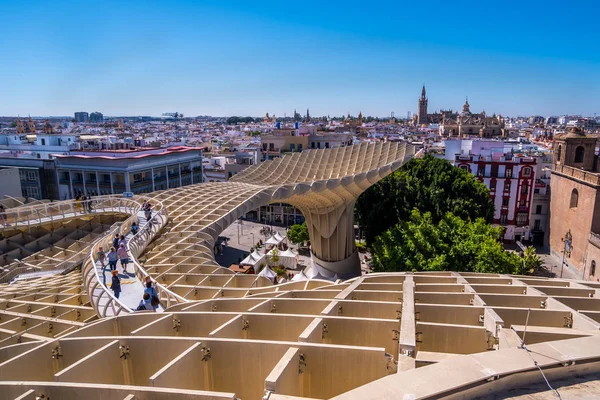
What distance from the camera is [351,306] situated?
10461 mm

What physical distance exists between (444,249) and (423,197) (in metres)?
10.4

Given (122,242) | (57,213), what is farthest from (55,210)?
(122,242)

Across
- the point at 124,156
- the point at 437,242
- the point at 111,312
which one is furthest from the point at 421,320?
the point at 124,156

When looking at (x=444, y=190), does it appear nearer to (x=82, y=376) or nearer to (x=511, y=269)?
(x=511, y=269)

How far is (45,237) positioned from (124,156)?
963 inches

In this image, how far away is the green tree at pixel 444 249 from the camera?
74.5ft

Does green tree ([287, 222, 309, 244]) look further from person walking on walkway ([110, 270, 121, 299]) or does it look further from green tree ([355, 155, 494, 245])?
person walking on walkway ([110, 270, 121, 299])

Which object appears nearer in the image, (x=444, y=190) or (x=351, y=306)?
(x=351, y=306)

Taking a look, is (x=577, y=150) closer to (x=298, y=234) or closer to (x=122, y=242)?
(x=298, y=234)

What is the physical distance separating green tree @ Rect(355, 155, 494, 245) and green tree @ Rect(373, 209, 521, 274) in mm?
3975

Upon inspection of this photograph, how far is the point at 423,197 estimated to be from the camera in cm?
3400

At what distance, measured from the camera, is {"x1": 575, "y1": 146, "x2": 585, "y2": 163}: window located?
133 feet

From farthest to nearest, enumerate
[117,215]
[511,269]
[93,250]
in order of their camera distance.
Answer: [117,215]
[511,269]
[93,250]

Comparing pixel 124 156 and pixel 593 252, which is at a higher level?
pixel 124 156
